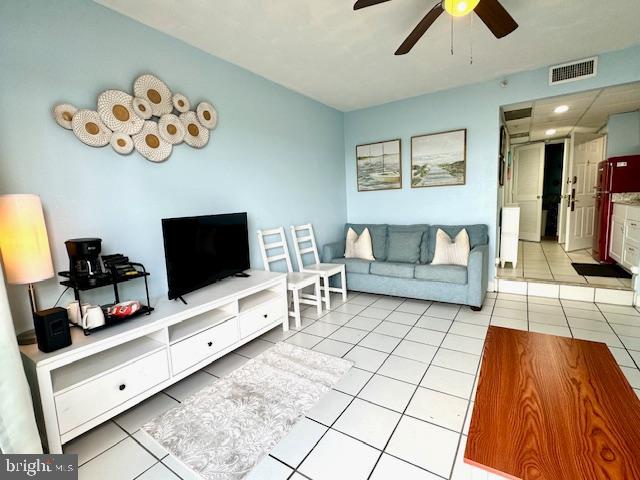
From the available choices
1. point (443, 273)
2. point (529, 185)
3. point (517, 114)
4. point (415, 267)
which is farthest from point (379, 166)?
point (529, 185)

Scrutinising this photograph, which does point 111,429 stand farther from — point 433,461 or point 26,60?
point 26,60

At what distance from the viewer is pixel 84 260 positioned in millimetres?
1737

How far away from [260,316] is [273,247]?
3.17ft

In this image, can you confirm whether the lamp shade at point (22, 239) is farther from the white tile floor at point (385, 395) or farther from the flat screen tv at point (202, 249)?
the white tile floor at point (385, 395)

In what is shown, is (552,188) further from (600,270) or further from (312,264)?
(312,264)

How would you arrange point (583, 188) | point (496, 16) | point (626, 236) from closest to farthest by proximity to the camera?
point (496, 16)
point (626, 236)
point (583, 188)

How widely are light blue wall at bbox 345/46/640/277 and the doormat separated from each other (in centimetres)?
139

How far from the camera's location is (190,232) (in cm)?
225

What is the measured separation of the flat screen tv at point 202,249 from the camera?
2111 millimetres

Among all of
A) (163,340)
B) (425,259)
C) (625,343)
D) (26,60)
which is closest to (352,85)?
(425,259)

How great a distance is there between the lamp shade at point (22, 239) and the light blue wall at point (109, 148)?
0.28 metres

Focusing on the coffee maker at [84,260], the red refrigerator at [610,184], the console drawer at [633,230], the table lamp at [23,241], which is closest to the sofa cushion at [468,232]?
the console drawer at [633,230]

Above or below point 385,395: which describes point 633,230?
above

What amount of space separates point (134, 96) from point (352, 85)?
92.9 inches
